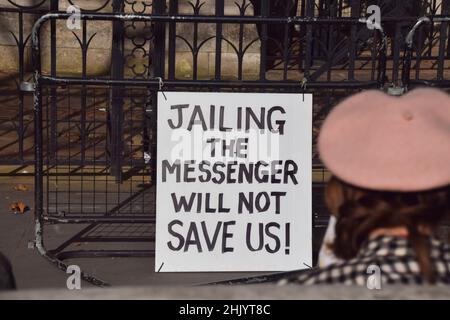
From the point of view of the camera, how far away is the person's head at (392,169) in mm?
2053

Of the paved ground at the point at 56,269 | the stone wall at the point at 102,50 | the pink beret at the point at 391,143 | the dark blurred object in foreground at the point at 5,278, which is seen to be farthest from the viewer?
the stone wall at the point at 102,50

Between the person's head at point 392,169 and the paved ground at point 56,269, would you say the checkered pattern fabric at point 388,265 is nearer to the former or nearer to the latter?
the person's head at point 392,169

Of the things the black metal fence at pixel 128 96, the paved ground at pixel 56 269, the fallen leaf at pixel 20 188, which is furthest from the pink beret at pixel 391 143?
the fallen leaf at pixel 20 188

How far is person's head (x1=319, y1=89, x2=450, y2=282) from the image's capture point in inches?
80.8

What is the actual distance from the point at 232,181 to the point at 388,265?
3339 millimetres

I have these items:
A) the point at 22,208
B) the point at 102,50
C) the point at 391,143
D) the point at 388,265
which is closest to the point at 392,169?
the point at 391,143

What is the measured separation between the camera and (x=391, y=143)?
6.82 ft

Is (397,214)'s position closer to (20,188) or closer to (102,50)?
(20,188)

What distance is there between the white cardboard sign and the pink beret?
3.12 metres

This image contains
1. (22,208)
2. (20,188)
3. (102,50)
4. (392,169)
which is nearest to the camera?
(392,169)

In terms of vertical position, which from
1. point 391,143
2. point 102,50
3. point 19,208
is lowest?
point 19,208

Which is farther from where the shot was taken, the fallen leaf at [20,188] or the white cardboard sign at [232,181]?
the fallen leaf at [20,188]
